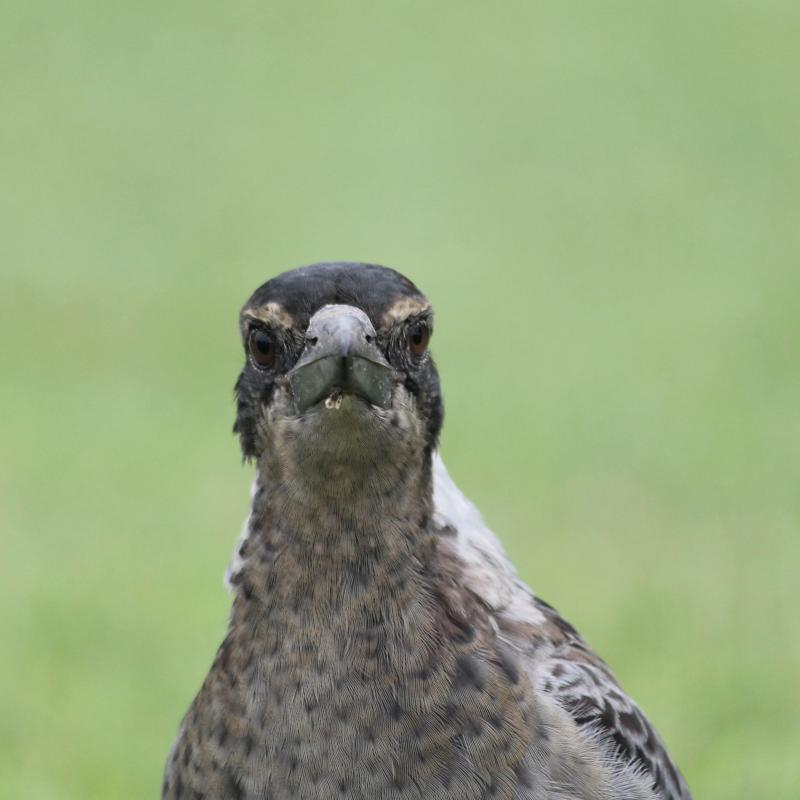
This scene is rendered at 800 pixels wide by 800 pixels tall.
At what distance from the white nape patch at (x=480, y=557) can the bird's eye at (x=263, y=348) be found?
492 mm

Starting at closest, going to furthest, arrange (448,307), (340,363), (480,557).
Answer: (340,363) < (480,557) < (448,307)

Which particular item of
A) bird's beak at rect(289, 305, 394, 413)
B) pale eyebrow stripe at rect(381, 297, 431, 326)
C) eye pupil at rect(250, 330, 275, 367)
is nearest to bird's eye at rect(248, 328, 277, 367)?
eye pupil at rect(250, 330, 275, 367)

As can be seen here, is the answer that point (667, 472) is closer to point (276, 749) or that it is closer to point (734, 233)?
point (734, 233)

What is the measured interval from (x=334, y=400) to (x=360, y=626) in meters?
0.54

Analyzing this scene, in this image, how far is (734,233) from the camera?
11.9 metres

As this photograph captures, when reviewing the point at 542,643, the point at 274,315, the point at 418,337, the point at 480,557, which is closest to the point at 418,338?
the point at 418,337

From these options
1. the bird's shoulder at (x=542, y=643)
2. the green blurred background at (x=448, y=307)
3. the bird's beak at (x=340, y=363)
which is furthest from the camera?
the green blurred background at (x=448, y=307)

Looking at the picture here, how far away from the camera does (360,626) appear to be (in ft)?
12.7

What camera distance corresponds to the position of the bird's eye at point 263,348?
3.82m

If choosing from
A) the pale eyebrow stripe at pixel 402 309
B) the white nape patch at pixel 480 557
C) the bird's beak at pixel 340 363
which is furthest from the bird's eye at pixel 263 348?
the white nape patch at pixel 480 557

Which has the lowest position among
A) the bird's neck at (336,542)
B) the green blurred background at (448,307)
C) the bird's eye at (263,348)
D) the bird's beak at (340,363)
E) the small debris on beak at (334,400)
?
the bird's neck at (336,542)

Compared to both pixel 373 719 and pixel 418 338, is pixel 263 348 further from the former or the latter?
pixel 373 719

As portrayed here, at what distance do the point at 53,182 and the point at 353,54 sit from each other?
3.15 m

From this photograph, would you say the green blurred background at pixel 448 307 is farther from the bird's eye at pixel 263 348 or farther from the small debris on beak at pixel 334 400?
the small debris on beak at pixel 334 400
